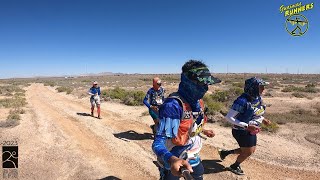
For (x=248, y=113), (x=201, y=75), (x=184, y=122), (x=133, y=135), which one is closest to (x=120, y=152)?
(x=133, y=135)

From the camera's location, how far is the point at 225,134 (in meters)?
10.3

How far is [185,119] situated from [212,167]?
456 cm

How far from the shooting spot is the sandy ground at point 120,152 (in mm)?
6645

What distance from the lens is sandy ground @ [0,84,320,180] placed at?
6.64 metres

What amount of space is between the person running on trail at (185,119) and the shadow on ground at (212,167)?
3.59 meters

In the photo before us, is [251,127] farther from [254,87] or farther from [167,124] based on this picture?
[167,124]

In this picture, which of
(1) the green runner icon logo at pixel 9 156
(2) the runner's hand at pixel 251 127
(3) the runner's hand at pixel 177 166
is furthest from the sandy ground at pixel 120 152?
(3) the runner's hand at pixel 177 166

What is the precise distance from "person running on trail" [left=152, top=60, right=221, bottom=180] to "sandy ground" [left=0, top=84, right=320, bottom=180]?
352 centimetres

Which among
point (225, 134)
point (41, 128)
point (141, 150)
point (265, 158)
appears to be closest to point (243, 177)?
point (265, 158)

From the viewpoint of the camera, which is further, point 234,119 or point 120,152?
point 120,152

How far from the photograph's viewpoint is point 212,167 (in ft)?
22.8

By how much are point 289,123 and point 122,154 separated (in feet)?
25.3

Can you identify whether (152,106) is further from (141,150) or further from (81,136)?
(81,136)

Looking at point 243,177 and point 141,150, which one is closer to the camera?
point 243,177
